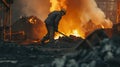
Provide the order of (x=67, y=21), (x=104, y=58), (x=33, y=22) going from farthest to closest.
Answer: (x=67, y=21) → (x=33, y=22) → (x=104, y=58)

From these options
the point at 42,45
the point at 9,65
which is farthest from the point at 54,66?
the point at 42,45

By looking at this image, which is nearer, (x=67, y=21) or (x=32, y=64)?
(x=32, y=64)

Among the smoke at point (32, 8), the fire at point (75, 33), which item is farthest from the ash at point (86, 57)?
the smoke at point (32, 8)

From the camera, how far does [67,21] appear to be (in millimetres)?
31000

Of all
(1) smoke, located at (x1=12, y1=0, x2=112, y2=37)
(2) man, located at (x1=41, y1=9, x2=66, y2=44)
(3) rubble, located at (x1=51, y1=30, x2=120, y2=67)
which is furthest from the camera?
(1) smoke, located at (x1=12, y1=0, x2=112, y2=37)

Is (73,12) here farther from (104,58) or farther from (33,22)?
(104,58)

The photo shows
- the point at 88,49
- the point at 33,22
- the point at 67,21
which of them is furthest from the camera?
the point at 67,21

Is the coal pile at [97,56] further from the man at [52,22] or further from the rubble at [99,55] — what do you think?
the man at [52,22]

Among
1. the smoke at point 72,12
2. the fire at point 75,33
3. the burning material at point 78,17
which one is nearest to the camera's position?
the fire at point 75,33

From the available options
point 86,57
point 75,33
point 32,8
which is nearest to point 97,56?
point 86,57

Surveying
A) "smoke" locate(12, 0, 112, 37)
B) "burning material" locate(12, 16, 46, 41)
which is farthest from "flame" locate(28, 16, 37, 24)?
"smoke" locate(12, 0, 112, 37)

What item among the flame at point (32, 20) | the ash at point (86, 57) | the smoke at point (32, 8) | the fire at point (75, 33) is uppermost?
the smoke at point (32, 8)

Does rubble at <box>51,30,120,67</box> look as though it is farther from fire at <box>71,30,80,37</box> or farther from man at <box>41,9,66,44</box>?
fire at <box>71,30,80,37</box>

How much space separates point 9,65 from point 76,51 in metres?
2.22
